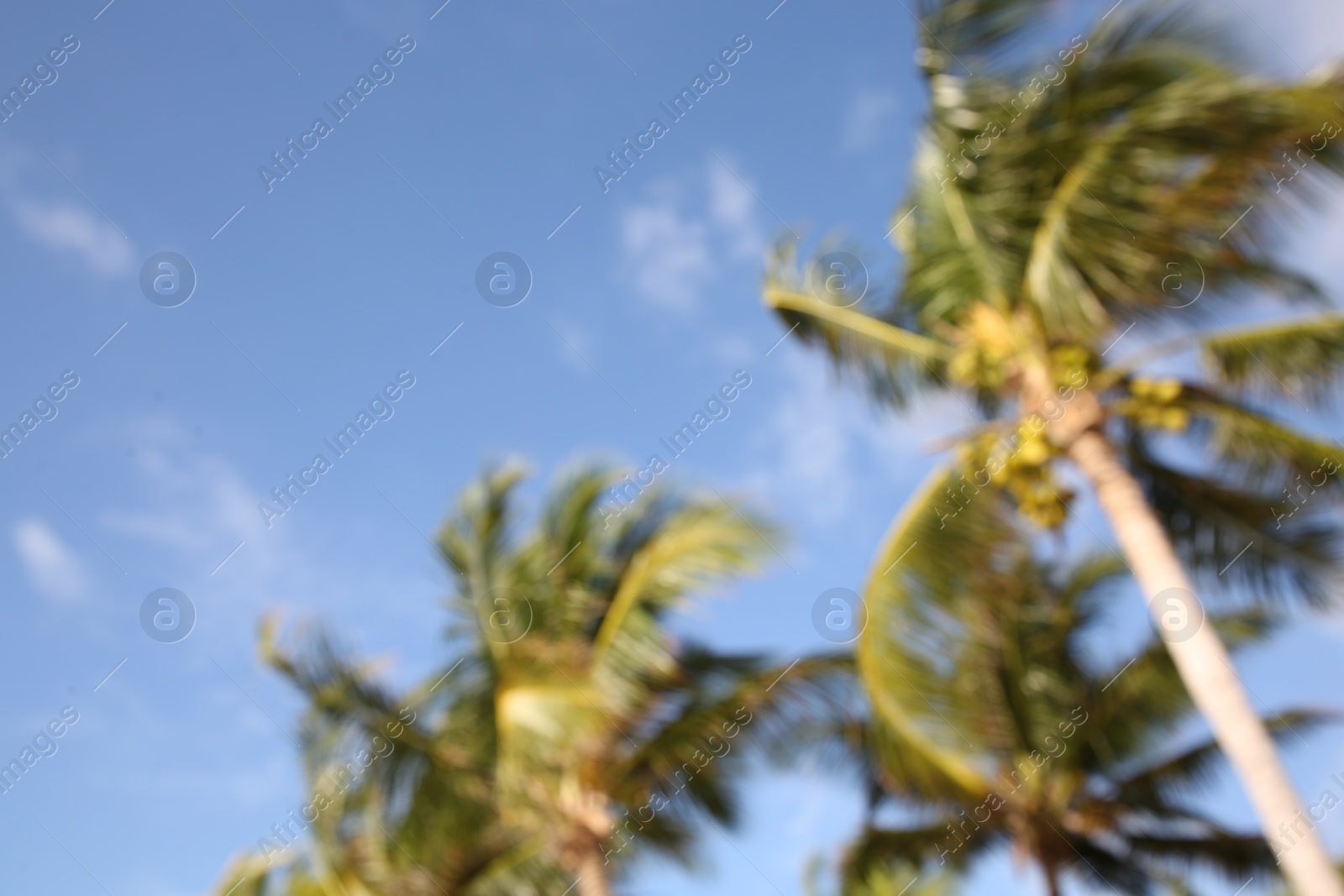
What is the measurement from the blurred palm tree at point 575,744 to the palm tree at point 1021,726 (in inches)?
57.3

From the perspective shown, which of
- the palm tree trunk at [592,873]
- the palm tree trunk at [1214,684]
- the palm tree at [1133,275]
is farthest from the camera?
the palm tree trunk at [592,873]

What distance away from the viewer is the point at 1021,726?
10.9 metres

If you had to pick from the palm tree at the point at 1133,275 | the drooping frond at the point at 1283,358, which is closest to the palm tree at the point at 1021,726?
the palm tree at the point at 1133,275

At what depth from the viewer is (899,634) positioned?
29.3ft

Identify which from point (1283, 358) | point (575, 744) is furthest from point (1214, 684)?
point (575, 744)

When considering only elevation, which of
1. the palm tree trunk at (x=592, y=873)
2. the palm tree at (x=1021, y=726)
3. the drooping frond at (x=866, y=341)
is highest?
the drooping frond at (x=866, y=341)

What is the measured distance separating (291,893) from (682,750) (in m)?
4.87

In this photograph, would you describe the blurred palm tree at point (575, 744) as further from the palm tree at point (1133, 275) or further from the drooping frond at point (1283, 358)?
the drooping frond at point (1283, 358)

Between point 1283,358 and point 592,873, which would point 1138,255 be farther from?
point 592,873

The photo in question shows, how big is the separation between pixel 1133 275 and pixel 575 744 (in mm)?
6158

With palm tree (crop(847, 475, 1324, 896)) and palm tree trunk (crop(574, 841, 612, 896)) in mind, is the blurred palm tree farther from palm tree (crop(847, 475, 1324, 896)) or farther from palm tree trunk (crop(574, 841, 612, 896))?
palm tree (crop(847, 475, 1324, 896))

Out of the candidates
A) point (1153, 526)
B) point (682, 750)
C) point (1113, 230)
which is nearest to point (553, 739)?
point (682, 750)

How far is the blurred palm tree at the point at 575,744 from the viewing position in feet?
33.5

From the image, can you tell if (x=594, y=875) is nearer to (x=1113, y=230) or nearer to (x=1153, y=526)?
(x=1153, y=526)
